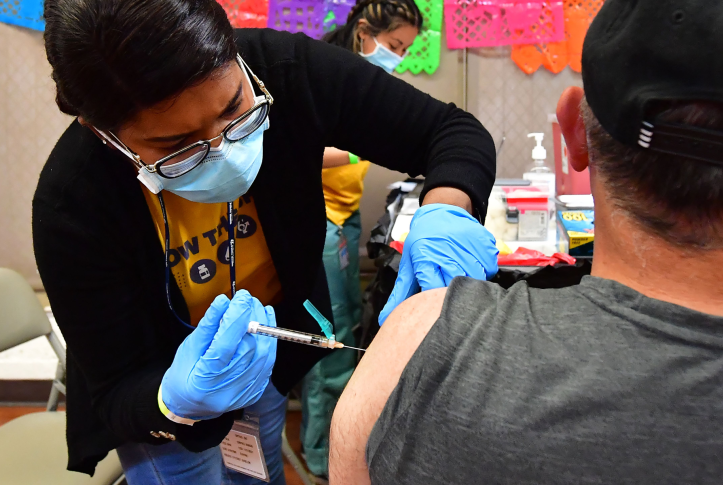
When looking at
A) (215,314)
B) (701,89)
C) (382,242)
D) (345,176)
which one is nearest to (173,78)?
(215,314)

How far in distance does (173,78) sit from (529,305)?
55cm

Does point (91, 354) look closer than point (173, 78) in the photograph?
No

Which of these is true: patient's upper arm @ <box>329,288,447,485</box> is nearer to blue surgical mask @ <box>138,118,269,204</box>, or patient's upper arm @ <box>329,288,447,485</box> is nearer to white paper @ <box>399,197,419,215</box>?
blue surgical mask @ <box>138,118,269,204</box>

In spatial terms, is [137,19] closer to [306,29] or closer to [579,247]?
[579,247]

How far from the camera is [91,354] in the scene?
937 millimetres

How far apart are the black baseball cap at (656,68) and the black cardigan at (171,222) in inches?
20.3

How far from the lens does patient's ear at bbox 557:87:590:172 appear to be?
1.96ft

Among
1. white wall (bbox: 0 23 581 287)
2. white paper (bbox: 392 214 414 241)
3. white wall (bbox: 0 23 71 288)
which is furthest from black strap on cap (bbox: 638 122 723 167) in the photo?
white wall (bbox: 0 23 71 288)

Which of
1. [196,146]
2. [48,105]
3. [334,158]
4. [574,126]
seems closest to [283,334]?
[196,146]

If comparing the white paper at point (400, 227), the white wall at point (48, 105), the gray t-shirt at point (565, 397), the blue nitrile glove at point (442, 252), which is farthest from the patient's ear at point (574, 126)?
the white wall at point (48, 105)

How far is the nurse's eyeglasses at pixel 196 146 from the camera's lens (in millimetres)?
852

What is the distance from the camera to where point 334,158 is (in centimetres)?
193

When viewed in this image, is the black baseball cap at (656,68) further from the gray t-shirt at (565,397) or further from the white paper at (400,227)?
the white paper at (400,227)

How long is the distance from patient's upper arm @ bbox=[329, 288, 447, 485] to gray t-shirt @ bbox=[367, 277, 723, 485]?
0.03m
